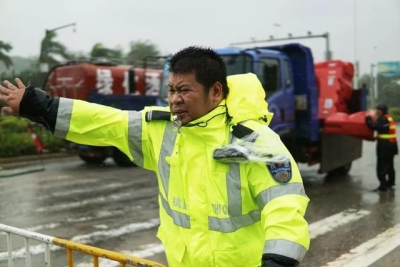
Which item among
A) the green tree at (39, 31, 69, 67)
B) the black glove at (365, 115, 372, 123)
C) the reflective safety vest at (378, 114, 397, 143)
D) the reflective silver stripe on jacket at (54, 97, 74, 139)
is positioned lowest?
the reflective safety vest at (378, 114, 397, 143)

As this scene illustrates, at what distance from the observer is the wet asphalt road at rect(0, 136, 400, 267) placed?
5.57 meters

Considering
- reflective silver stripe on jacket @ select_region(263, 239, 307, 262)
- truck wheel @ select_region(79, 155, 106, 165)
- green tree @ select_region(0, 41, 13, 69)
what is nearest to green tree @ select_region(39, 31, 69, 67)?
green tree @ select_region(0, 41, 13, 69)

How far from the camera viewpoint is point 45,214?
750 cm

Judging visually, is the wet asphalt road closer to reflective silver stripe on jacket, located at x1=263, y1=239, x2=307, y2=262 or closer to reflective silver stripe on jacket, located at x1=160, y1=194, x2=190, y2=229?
reflective silver stripe on jacket, located at x1=160, y1=194, x2=190, y2=229

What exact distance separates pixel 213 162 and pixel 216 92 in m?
0.25

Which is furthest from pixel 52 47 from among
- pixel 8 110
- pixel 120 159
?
pixel 8 110

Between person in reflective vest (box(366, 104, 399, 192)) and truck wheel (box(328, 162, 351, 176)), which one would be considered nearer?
person in reflective vest (box(366, 104, 399, 192))

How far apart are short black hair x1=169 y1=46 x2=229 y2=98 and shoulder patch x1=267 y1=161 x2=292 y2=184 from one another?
0.34 metres

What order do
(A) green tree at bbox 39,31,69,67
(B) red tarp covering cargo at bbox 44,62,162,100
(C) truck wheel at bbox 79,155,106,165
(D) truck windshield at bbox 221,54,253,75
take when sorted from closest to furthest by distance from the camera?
(D) truck windshield at bbox 221,54,253,75
(B) red tarp covering cargo at bbox 44,62,162,100
(C) truck wheel at bbox 79,155,106,165
(A) green tree at bbox 39,31,69,67

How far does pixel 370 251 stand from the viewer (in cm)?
556

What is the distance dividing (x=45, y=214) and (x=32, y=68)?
25.5 ft

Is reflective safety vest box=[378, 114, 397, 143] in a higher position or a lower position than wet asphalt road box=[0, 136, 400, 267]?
higher

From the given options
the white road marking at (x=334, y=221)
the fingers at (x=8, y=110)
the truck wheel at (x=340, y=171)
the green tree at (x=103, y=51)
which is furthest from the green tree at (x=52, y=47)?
the fingers at (x=8, y=110)

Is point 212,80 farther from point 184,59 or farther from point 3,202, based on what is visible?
point 3,202
